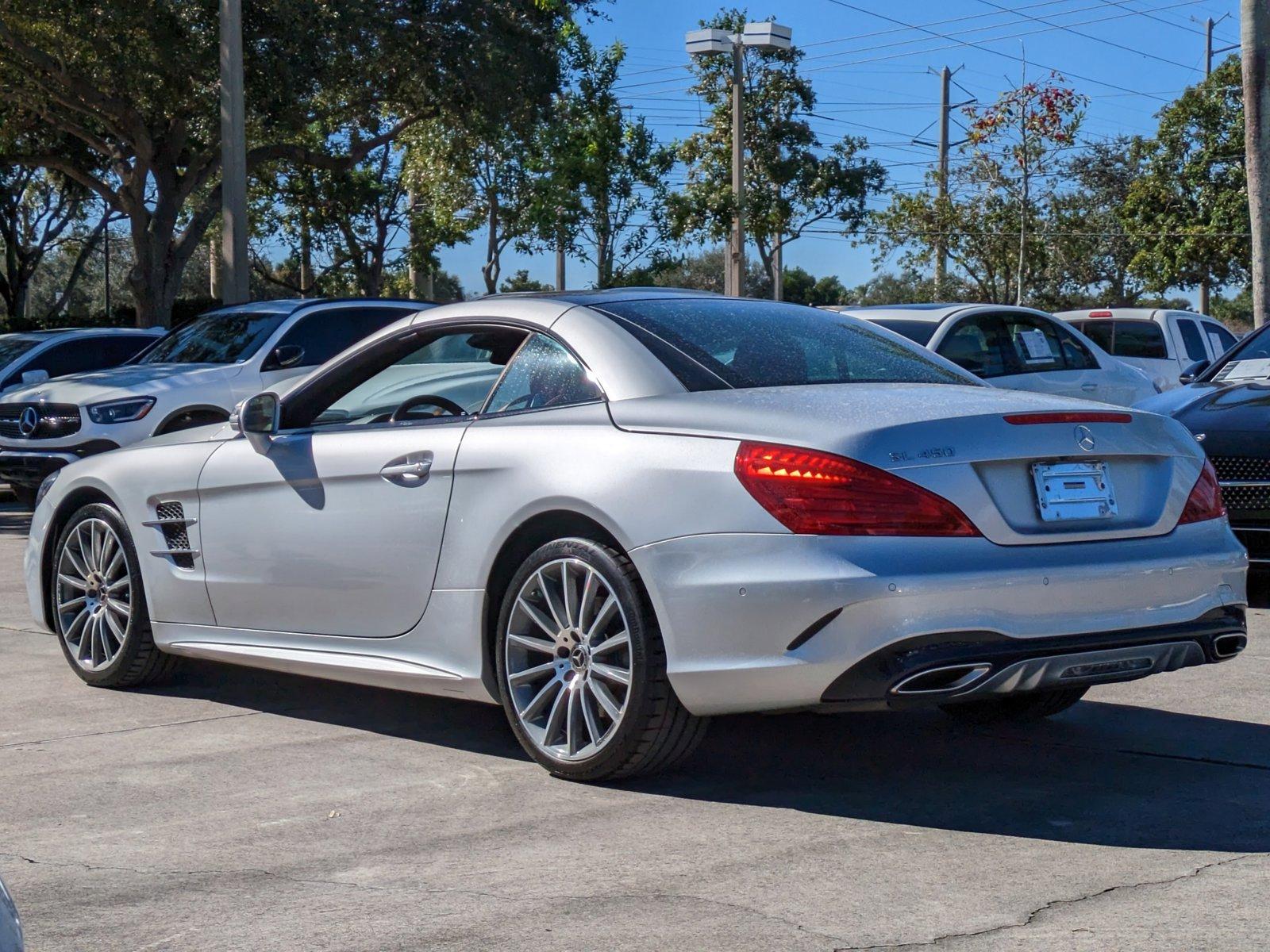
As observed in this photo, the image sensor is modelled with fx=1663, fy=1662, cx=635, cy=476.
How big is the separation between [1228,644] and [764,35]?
26124mm

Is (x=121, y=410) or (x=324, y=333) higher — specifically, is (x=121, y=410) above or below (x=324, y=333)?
below

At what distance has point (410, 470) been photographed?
17.7 ft

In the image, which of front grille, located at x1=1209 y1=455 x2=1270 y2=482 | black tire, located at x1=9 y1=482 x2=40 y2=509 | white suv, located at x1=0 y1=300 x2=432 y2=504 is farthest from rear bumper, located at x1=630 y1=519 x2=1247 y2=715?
black tire, located at x1=9 y1=482 x2=40 y2=509

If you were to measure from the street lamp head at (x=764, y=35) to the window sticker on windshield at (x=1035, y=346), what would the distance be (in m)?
17.5

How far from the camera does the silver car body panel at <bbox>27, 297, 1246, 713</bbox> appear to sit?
438cm

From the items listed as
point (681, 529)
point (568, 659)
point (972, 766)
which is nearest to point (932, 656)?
point (681, 529)

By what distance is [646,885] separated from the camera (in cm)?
396

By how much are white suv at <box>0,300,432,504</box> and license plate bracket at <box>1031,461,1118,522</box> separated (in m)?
9.08

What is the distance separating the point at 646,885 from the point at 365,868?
28.2 inches

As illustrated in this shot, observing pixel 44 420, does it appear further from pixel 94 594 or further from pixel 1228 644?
pixel 1228 644

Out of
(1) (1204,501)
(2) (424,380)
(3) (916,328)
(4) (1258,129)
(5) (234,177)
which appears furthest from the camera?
(4) (1258,129)

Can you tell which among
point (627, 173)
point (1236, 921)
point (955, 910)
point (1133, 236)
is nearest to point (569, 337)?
point (955, 910)

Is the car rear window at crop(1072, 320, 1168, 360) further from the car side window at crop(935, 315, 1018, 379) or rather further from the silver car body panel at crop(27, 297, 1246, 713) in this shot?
the silver car body panel at crop(27, 297, 1246, 713)

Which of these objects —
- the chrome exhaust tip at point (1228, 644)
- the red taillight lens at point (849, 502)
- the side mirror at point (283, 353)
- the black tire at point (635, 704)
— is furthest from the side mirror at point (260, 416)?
the side mirror at point (283, 353)
